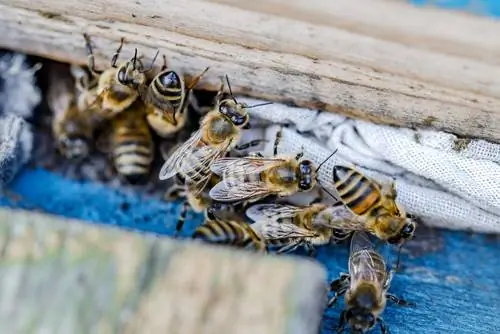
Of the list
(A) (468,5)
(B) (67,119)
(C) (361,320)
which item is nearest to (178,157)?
(B) (67,119)

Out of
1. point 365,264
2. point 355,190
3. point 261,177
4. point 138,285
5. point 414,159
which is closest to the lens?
point 138,285

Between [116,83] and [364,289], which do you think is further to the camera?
[116,83]

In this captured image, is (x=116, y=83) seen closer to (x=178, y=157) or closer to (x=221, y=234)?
(x=178, y=157)

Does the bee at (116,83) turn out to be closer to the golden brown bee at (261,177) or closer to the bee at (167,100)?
the bee at (167,100)

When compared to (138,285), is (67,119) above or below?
above

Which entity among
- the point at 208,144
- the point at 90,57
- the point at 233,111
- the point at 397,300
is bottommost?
the point at 397,300

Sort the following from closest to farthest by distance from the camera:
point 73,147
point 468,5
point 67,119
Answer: point 468,5 < point 73,147 < point 67,119
